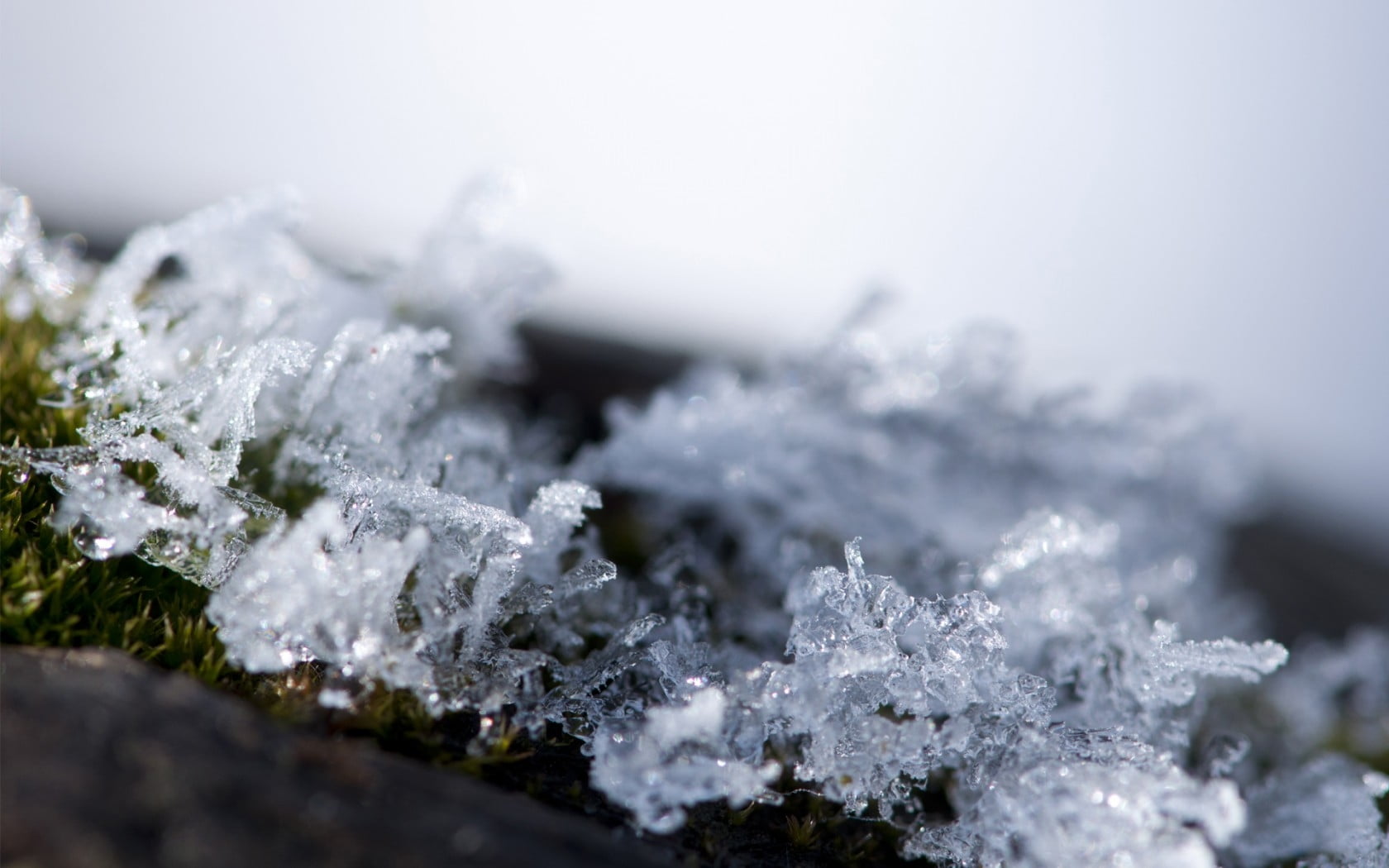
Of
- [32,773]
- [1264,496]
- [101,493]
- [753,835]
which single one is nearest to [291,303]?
[101,493]

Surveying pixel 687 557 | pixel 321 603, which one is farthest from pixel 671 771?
pixel 687 557

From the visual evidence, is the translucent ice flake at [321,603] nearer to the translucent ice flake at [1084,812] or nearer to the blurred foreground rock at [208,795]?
the blurred foreground rock at [208,795]

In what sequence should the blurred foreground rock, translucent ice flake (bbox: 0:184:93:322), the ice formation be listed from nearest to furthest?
the blurred foreground rock → the ice formation → translucent ice flake (bbox: 0:184:93:322)

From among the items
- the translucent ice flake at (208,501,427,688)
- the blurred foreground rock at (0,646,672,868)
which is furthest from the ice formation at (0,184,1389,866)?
the blurred foreground rock at (0,646,672,868)

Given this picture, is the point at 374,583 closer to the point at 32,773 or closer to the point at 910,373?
the point at 32,773

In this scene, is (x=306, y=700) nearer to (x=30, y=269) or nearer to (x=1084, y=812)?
(x=1084, y=812)

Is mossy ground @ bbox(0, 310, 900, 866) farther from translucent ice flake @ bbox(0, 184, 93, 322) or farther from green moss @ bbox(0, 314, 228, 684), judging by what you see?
translucent ice flake @ bbox(0, 184, 93, 322)
